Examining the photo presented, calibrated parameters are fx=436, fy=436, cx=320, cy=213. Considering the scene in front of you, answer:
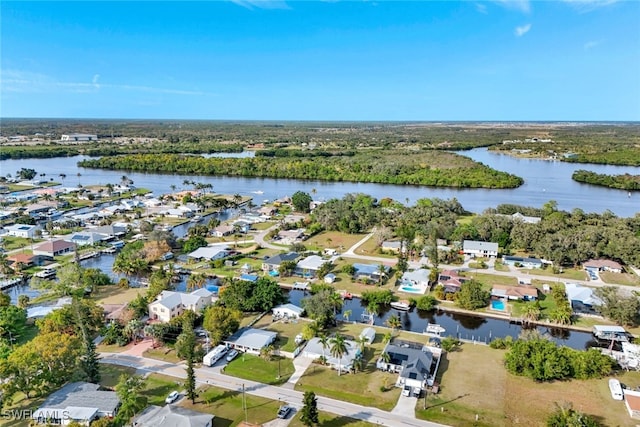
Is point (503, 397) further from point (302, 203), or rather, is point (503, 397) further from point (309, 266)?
point (302, 203)

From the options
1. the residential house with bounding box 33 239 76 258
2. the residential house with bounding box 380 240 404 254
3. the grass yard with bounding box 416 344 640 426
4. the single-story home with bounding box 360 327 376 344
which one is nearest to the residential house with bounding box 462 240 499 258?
the residential house with bounding box 380 240 404 254

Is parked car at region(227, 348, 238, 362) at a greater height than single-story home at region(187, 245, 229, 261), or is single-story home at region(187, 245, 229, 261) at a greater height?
single-story home at region(187, 245, 229, 261)

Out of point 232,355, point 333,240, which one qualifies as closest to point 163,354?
point 232,355

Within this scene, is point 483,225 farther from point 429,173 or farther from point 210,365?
Answer: point 429,173

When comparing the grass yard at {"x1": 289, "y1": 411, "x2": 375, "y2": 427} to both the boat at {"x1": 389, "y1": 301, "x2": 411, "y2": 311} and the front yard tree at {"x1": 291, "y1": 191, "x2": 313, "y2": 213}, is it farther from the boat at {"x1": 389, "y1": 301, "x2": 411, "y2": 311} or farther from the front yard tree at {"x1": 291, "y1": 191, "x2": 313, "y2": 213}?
the front yard tree at {"x1": 291, "y1": 191, "x2": 313, "y2": 213}

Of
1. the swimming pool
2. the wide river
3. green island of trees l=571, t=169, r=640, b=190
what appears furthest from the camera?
green island of trees l=571, t=169, r=640, b=190

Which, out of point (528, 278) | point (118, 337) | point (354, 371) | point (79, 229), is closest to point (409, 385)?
point (354, 371)

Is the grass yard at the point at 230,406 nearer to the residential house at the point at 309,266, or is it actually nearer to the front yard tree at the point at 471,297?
the front yard tree at the point at 471,297
